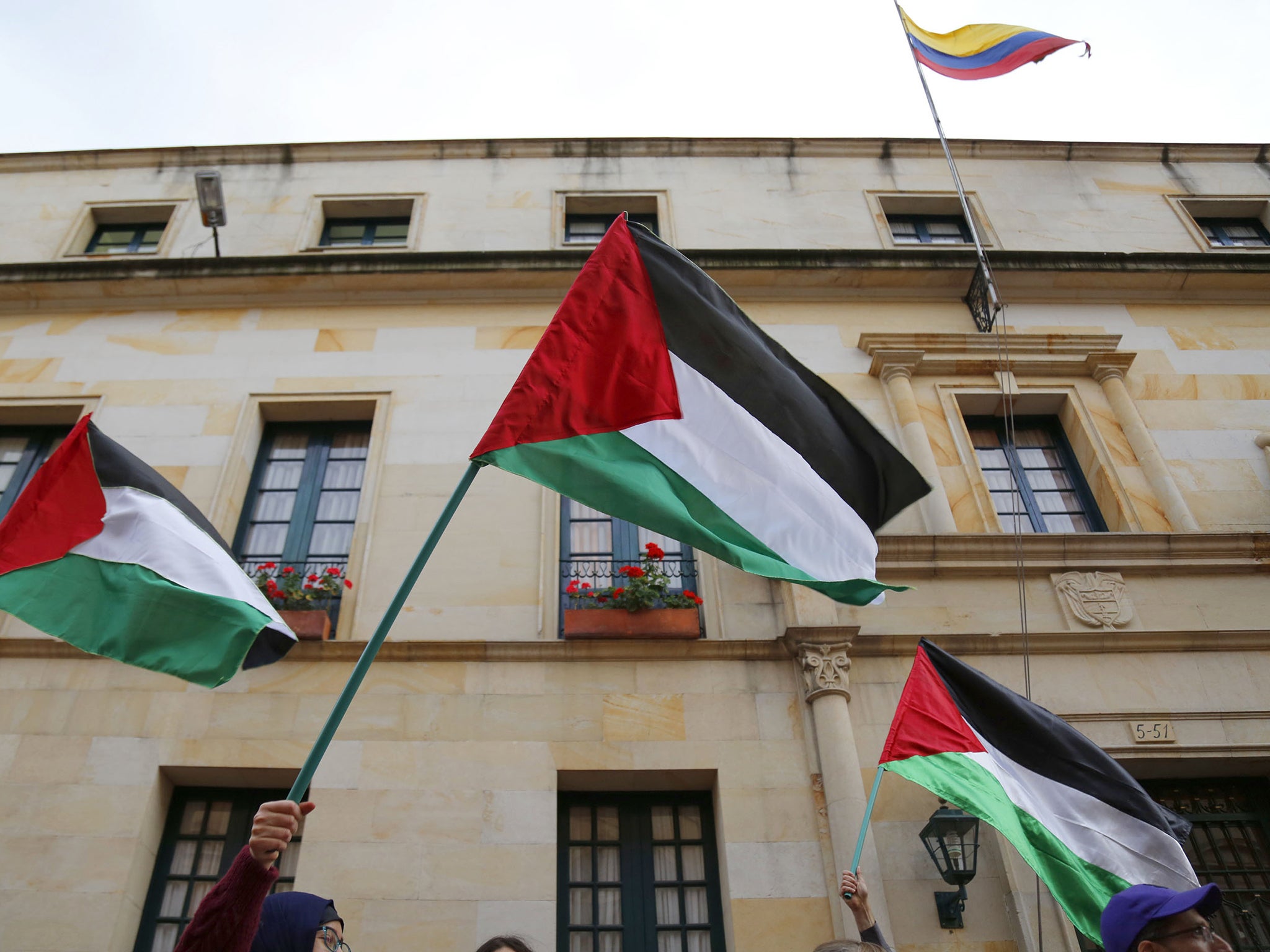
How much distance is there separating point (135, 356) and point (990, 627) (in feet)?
33.6

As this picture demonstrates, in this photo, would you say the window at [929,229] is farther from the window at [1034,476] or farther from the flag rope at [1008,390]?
the window at [1034,476]

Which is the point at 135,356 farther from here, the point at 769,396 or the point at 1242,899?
the point at 1242,899

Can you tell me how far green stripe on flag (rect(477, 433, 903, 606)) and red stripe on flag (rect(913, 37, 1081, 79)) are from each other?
10118mm

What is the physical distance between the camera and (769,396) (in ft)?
19.2

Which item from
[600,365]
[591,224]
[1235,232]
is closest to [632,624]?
[600,365]

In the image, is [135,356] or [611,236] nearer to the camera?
[611,236]

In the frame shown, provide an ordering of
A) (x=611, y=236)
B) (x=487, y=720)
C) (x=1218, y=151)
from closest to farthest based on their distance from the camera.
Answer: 1. (x=611, y=236)
2. (x=487, y=720)
3. (x=1218, y=151)

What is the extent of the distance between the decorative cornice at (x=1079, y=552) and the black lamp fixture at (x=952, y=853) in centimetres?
266

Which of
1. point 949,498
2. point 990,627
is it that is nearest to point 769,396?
point 990,627

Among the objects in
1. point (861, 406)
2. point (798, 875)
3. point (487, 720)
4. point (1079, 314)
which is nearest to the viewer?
point (798, 875)

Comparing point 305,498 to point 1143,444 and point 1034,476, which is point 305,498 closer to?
point 1034,476

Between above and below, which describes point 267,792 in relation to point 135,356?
below

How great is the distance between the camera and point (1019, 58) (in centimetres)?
1249

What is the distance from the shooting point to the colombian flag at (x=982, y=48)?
1246 cm
